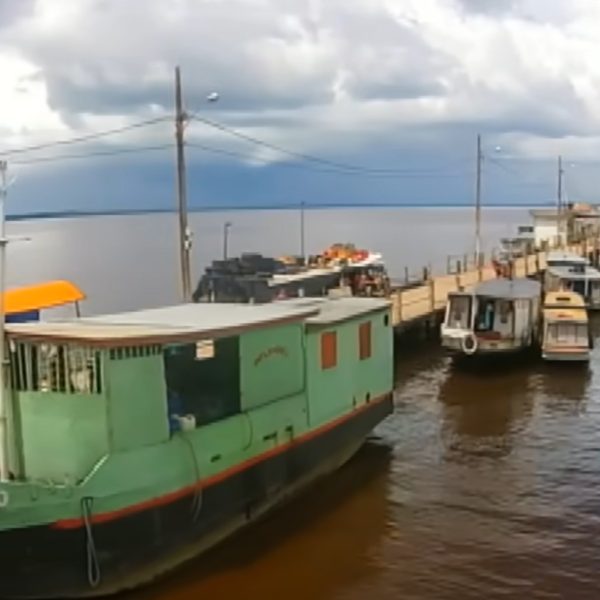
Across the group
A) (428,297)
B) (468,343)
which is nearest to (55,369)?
(468,343)

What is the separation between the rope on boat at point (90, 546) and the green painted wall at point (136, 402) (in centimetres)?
82

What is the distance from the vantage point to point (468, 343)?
94.2ft

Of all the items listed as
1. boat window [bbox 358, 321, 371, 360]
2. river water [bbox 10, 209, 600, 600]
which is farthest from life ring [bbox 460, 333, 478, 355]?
boat window [bbox 358, 321, 371, 360]

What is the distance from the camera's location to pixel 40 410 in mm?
12320

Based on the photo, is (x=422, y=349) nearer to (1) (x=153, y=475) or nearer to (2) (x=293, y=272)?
(2) (x=293, y=272)

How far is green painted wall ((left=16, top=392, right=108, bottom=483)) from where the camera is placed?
12062 millimetres

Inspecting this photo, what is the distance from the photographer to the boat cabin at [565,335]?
29706 millimetres

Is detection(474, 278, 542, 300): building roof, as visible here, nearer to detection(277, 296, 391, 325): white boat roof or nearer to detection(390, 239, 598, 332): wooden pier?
detection(390, 239, 598, 332): wooden pier

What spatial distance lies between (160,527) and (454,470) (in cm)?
831

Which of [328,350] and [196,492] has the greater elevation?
[328,350]

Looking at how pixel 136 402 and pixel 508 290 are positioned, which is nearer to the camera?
pixel 136 402

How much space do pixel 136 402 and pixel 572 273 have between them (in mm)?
34599

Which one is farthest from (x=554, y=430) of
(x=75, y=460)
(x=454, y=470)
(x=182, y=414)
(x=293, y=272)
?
(x=293, y=272)

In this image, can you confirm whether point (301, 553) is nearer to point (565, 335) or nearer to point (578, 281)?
point (565, 335)
